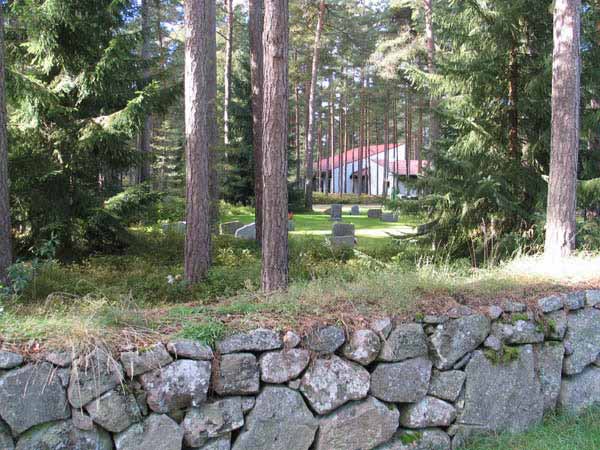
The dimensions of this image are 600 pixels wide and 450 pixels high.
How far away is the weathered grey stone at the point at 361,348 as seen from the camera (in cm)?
370

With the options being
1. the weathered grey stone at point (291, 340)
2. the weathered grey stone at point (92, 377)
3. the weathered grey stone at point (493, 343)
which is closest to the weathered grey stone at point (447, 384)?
the weathered grey stone at point (493, 343)

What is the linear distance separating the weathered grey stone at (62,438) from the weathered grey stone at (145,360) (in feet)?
1.33

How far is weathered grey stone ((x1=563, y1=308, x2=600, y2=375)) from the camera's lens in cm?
465

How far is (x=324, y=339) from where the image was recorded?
3.64 meters

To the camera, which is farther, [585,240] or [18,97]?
[18,97]

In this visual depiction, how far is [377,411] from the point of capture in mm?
3744

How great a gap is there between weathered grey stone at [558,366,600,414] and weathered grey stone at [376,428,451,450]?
4.50 ft

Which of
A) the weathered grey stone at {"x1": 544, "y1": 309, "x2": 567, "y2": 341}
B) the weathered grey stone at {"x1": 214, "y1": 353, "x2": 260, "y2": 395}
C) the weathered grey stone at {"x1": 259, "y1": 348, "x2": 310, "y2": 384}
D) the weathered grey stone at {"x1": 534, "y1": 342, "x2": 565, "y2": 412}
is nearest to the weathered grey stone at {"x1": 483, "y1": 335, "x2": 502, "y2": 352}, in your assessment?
the weathered grey stone at {"x1": 534, "y1": 342, "x2": 565, "y2": 412}

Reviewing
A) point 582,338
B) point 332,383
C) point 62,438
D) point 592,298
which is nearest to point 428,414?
point 332,383

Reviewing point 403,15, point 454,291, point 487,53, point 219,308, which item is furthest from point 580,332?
point 403,15

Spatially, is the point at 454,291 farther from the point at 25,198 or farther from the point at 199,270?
the point at 25,198

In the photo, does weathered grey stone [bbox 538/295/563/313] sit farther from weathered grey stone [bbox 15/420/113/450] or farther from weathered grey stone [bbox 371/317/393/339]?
weathered grey stone [bbox 15/420/113/450]

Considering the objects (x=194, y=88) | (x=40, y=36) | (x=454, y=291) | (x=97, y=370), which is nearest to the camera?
(x=97, y=370)

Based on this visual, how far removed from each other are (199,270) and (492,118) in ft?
21.6
